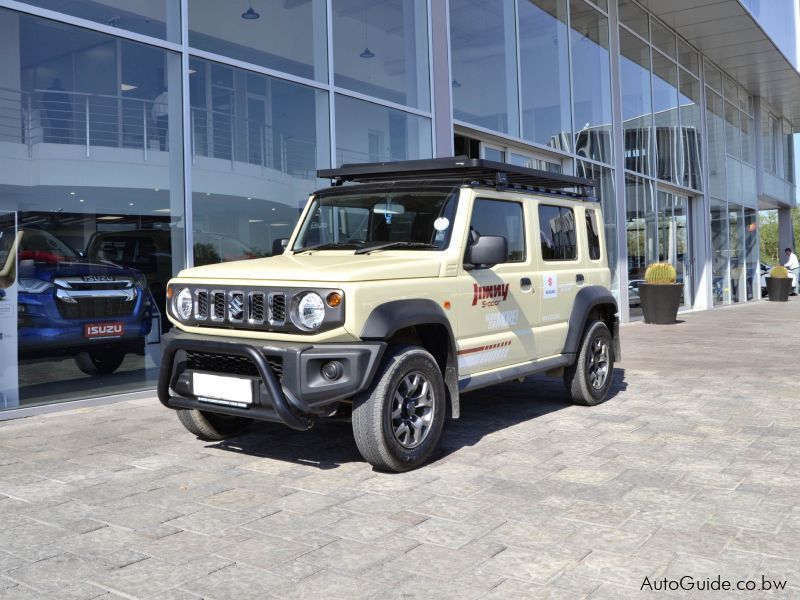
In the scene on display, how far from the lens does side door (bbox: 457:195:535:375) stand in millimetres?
4980

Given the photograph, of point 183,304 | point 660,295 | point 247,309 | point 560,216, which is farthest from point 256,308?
point 660,295

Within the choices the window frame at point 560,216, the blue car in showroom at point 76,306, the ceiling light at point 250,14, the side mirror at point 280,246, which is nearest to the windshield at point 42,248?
the blue car in showroom at point 76,306

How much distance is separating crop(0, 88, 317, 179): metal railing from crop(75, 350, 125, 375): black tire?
1.86 meters

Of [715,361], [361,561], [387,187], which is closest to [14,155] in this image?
[387,187]

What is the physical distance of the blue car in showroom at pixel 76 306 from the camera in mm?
6688

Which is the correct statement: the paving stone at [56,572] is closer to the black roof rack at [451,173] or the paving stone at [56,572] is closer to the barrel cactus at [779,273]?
the black roof rack at [451,173]

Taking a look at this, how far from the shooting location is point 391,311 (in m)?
4.29

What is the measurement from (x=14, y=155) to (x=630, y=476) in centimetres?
569

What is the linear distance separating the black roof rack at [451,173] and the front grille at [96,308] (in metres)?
2.64

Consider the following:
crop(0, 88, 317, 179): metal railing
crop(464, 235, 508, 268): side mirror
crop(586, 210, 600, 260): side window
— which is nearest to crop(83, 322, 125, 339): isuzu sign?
crop(0, 88, 317, 179): metal railing

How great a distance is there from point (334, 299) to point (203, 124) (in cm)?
448

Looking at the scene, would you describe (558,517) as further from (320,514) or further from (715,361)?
(715,361)

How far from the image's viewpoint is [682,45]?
66.5ft

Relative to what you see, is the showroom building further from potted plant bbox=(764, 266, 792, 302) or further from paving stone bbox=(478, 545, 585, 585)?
potted plant bbox=(764, 266, 792, 302)
